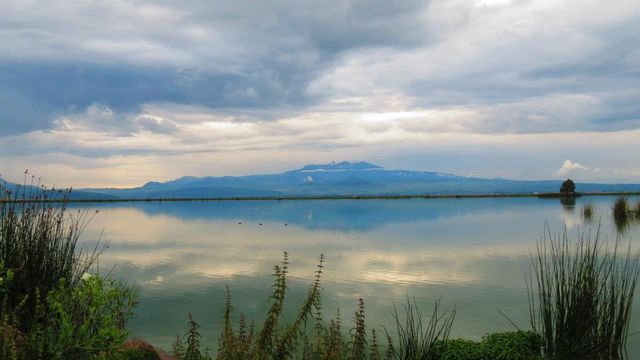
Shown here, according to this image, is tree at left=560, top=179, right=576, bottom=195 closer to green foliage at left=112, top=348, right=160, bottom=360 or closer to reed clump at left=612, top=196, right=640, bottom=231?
reed clump at left=612, top=196, right=640, bottom=231

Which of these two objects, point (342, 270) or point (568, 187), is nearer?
point (342, 270)

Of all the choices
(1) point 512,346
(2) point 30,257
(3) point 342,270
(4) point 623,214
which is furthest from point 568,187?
(2) point 30,257

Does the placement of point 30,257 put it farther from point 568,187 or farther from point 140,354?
point 568,187

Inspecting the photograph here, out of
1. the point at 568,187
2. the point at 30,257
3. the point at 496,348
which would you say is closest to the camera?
the point at 496,348

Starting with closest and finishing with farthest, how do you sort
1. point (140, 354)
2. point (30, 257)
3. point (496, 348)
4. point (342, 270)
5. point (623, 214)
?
point (140, 354) < point (496, 348) < point (30, 257) < point (342, 270) < point (623, 214)

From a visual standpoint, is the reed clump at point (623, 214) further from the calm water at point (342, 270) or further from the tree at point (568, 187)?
the tree at point (568, 187)

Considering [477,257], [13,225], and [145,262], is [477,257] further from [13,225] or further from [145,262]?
[13,225]

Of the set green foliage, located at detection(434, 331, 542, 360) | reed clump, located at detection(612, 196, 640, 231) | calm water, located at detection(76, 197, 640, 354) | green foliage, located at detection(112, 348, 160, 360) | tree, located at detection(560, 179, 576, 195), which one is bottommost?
calm water, located at detection(76, 197, 640, 354)

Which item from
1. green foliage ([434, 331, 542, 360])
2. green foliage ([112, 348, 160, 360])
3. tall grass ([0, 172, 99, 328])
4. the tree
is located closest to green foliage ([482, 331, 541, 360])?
green foliage ([434, 331, 542, 360])

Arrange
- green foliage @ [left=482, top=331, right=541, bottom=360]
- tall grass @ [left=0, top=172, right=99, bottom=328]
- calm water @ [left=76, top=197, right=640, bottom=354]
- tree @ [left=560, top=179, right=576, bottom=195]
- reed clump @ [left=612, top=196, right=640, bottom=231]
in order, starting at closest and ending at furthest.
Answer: green foliage @ [left=482, top=331, right=541, bottom=360] → tall grass @ [left=0, top=172, right=99, bottom=328] → calm water @ [left=76, top=197, right=640, bottom=354] → reed clump @ [left=612, top=196, right=640, bottom=231] → tree @ [left=560, top=179, right=576, bottom=195]

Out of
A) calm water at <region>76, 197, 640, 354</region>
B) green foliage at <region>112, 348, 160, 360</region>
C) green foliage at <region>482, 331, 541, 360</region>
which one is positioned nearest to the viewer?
green foliage at <region>112, 348, 160, 360</region>

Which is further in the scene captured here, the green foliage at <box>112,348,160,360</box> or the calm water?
the calm water

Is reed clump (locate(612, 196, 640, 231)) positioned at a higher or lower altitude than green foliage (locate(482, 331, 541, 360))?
higher

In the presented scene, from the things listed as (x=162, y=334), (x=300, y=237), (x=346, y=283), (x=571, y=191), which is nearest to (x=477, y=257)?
(x=346, y=283)
